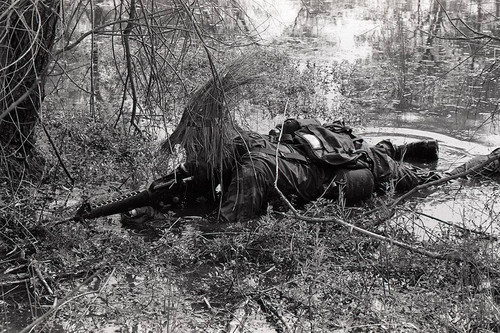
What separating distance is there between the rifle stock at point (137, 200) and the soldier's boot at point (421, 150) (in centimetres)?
238

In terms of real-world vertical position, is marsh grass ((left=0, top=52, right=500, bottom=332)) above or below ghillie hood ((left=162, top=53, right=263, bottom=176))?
below

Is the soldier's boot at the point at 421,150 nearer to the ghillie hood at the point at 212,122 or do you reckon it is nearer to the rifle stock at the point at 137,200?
the ghillie hood at the point at 212,122

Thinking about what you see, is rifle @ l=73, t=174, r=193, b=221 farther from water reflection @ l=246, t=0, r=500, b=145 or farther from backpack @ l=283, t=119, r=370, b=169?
water reflection @ l=246, t=0, r=500, b=145

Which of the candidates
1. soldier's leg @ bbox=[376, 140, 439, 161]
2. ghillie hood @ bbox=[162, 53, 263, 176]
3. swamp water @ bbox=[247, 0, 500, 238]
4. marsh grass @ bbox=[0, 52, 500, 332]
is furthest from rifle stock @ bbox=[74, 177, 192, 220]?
soldier's leg @ bbox=[376, 140, 439, 161]

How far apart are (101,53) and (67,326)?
6739 millimetres

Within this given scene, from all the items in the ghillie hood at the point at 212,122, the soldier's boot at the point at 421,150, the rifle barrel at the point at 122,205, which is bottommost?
the soldier's boot at the point at 421,150

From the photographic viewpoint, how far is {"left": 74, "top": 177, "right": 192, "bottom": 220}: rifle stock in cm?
528

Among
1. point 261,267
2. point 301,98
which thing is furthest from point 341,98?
point 261,267

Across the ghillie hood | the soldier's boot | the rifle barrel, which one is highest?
the ghillie hood

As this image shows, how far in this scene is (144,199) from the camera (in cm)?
543

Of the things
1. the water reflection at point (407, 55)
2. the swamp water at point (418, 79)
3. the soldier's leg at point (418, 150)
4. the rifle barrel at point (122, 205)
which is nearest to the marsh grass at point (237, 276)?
the rifle barrel at point (122, 205)

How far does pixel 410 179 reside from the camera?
21.1 feet

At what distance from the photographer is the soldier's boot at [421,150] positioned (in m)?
7.02

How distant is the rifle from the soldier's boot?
7.70ft
